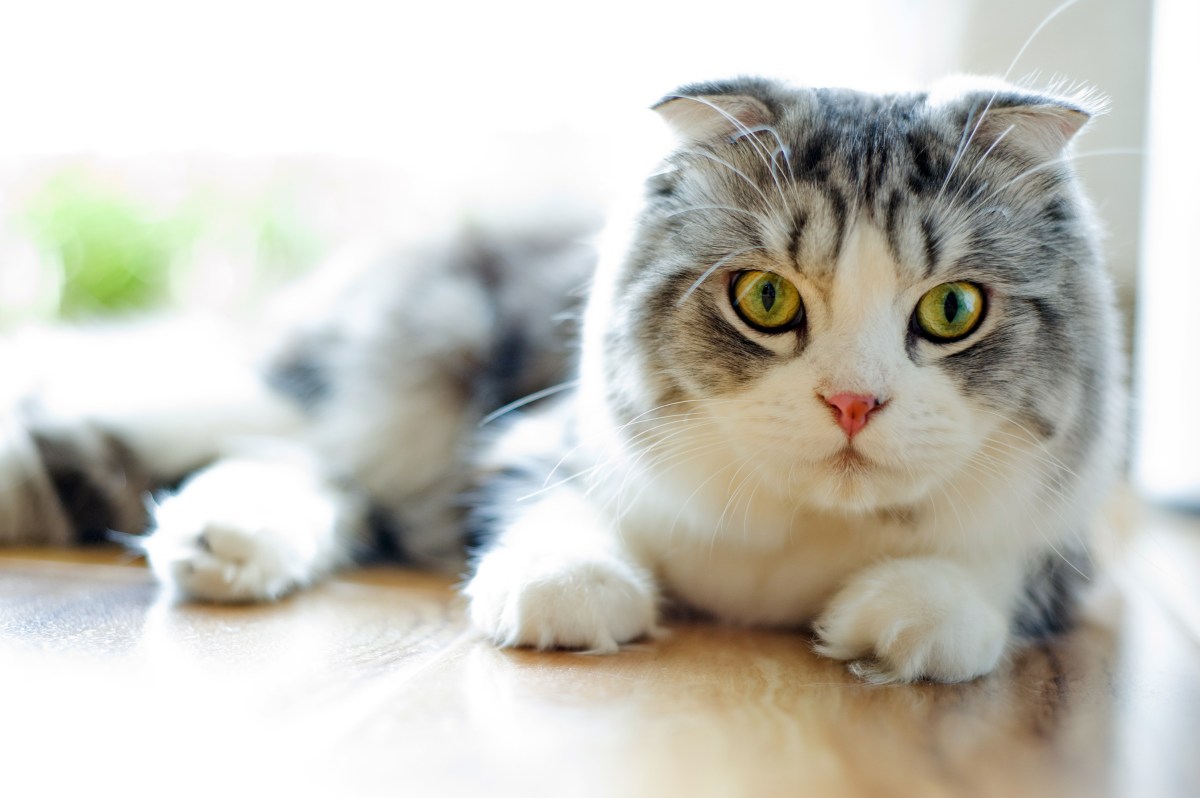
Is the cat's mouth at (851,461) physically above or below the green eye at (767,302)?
below

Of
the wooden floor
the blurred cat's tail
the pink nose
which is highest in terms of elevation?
the pink nose

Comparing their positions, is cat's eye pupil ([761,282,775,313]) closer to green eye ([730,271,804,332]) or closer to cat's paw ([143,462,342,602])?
green eye ([730,271,804,332])

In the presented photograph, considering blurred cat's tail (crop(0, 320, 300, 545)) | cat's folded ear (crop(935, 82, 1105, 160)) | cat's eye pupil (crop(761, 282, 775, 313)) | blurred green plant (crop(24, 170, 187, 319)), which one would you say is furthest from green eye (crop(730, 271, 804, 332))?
blurred green plant (crop(24, 170, 187, 319))

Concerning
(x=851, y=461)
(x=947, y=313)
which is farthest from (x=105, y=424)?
(x=947, y=313)

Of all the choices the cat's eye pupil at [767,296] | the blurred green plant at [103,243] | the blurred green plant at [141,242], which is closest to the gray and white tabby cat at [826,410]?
the cat's eye pupil at [767,296]

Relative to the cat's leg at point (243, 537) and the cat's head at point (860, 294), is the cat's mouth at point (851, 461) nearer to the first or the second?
the cat's head at point (860, 294)

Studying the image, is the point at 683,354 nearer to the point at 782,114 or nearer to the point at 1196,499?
the point at 782,114

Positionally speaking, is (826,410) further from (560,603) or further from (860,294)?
(560,603)

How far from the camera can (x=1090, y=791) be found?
938 millimetres

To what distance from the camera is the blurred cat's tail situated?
1.85m

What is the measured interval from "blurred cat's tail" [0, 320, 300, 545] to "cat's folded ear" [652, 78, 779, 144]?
1059 mm

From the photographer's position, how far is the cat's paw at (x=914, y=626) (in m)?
1.23

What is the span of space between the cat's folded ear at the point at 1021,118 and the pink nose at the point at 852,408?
403 millimetres

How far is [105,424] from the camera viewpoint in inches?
74.7
